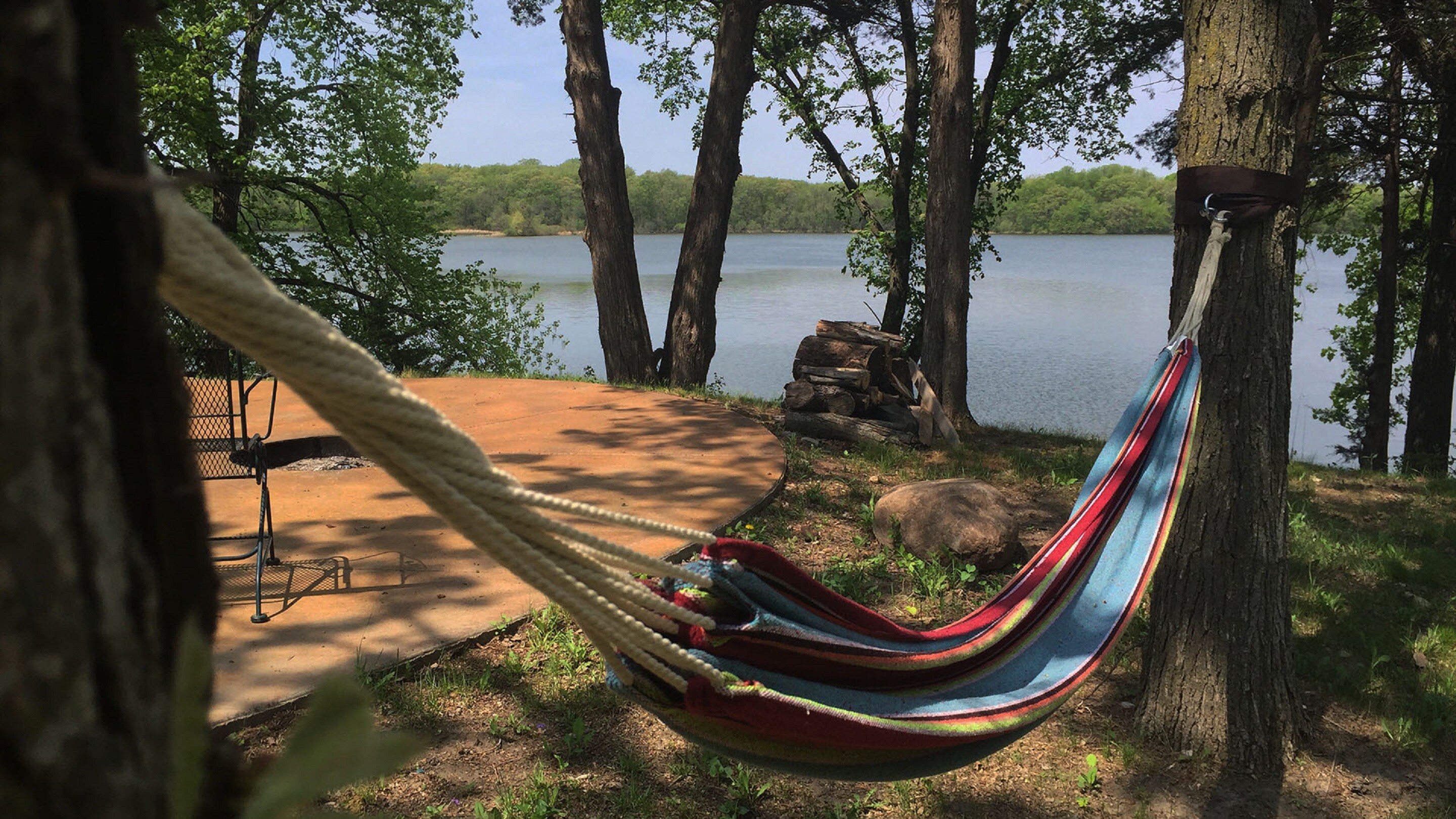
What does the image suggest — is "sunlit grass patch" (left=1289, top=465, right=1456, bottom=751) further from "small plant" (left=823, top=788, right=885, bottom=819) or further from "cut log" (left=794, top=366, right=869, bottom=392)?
"cut log" (left=794, top=366, right=869, bottom=392)

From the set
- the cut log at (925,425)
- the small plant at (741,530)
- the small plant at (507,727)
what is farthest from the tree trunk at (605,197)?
the small plant at (507,727)

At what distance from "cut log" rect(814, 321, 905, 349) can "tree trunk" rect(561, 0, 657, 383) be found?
2134mm

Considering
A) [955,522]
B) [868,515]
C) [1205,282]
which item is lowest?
[868,515]

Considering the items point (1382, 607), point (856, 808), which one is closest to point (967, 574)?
point (856, 808)

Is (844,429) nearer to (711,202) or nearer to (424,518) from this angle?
(424,518)

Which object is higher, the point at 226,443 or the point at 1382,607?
the point at 226,443

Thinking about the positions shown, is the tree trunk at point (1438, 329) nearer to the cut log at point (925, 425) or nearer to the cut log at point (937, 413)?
the cut log at point (937, 413)

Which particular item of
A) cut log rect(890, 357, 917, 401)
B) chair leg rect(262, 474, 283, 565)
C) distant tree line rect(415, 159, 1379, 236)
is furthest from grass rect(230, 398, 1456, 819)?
distant tree line rect(415, 159, 1379, 236)

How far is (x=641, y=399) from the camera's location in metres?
Answer: 7.18

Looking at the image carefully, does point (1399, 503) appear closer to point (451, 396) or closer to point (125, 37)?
point (451, 396)

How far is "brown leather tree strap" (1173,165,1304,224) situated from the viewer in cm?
256

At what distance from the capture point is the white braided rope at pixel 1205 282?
2531 millimetres

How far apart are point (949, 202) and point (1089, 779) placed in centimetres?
606

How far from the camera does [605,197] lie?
892cm
